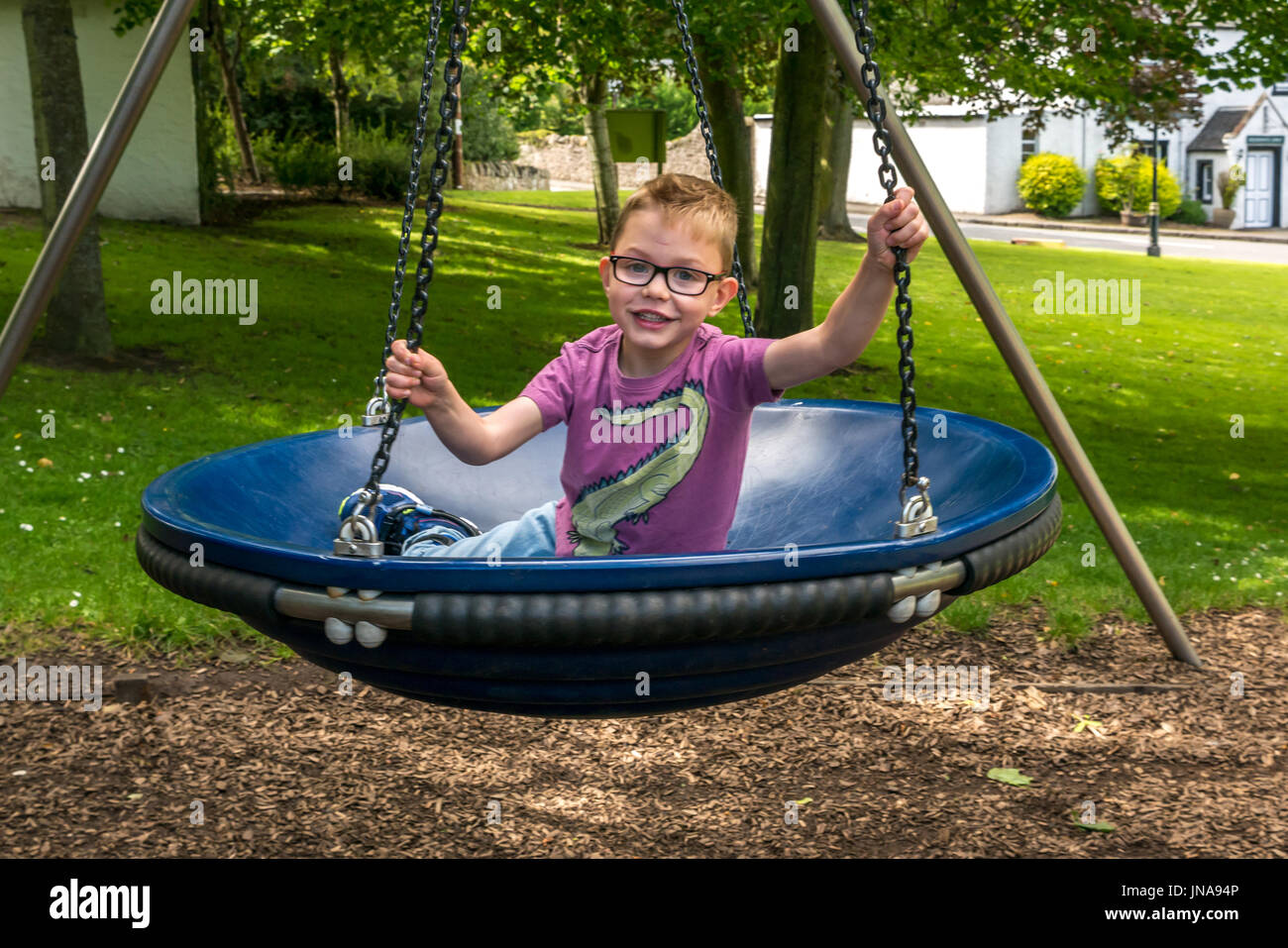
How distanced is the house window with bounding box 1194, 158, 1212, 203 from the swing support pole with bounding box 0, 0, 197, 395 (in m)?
33.3

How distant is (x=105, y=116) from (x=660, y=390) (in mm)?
11817

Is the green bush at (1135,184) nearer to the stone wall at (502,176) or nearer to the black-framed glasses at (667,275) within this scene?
the stone wall at (502,176)

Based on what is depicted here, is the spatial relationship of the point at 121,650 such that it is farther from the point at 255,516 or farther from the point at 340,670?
the point at 340,670

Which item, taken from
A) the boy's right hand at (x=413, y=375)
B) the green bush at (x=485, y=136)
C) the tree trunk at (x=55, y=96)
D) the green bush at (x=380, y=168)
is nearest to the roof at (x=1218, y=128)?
the green bush at (x=485, y=136)

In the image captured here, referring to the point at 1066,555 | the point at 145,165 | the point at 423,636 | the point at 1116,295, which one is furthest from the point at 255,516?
the point at 1116,295

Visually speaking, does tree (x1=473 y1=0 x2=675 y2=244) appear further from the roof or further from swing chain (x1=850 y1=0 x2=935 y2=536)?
the roof

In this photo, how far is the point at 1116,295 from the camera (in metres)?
15.9

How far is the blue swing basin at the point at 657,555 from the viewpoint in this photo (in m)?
1.95

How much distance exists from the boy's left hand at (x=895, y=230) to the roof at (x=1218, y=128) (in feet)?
110

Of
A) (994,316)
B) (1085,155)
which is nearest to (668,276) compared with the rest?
(994,316)

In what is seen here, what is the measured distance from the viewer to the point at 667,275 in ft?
7.82

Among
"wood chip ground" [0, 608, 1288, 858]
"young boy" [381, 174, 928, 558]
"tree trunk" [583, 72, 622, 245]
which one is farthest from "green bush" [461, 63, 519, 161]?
"young boy" [381, 174, 928, 558]
